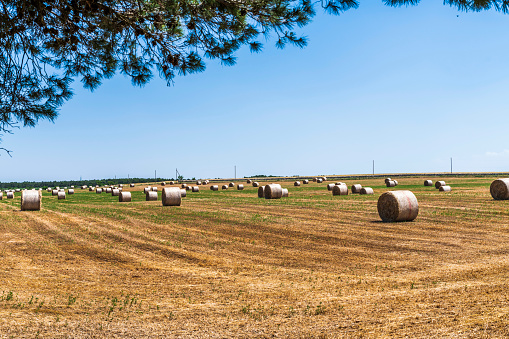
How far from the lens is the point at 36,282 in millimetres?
10844

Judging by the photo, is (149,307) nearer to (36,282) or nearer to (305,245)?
(36,282)

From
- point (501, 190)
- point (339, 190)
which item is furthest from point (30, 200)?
point (501, 190)

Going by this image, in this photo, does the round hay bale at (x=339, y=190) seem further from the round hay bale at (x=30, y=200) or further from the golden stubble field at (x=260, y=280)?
the round hay bale at (x=30, y=200)

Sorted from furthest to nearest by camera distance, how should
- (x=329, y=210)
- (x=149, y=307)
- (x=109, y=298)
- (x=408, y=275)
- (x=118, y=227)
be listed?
(x=329, y=210) → (x=118, y=227) → (x=408, y=275) → (x=109, y=298) → (x=149, y=307)

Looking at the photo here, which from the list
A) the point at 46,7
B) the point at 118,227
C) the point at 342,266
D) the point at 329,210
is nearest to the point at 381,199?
the point at 329,210

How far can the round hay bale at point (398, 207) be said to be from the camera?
799 inches

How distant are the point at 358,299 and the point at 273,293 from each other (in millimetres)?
1812

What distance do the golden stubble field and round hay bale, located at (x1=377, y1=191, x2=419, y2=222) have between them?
0.51 m

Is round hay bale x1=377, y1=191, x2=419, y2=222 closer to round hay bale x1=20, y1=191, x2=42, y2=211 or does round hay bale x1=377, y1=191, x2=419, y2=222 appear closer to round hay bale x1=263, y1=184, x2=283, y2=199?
round hay bale x1=263, y1=184, x2=283, y2=199

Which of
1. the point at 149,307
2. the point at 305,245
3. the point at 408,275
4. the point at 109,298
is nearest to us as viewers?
the point at 149,307

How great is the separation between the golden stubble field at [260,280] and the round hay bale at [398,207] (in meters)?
0.51

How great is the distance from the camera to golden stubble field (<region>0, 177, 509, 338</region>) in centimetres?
751

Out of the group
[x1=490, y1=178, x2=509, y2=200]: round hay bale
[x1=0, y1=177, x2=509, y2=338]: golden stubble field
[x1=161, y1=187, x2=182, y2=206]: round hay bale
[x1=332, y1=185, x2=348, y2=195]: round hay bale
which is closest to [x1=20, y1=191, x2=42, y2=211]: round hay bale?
[x1=161, y1=187, x2=182, y2=206]: round hay bale

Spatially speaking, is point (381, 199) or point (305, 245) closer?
point (305, 245)
